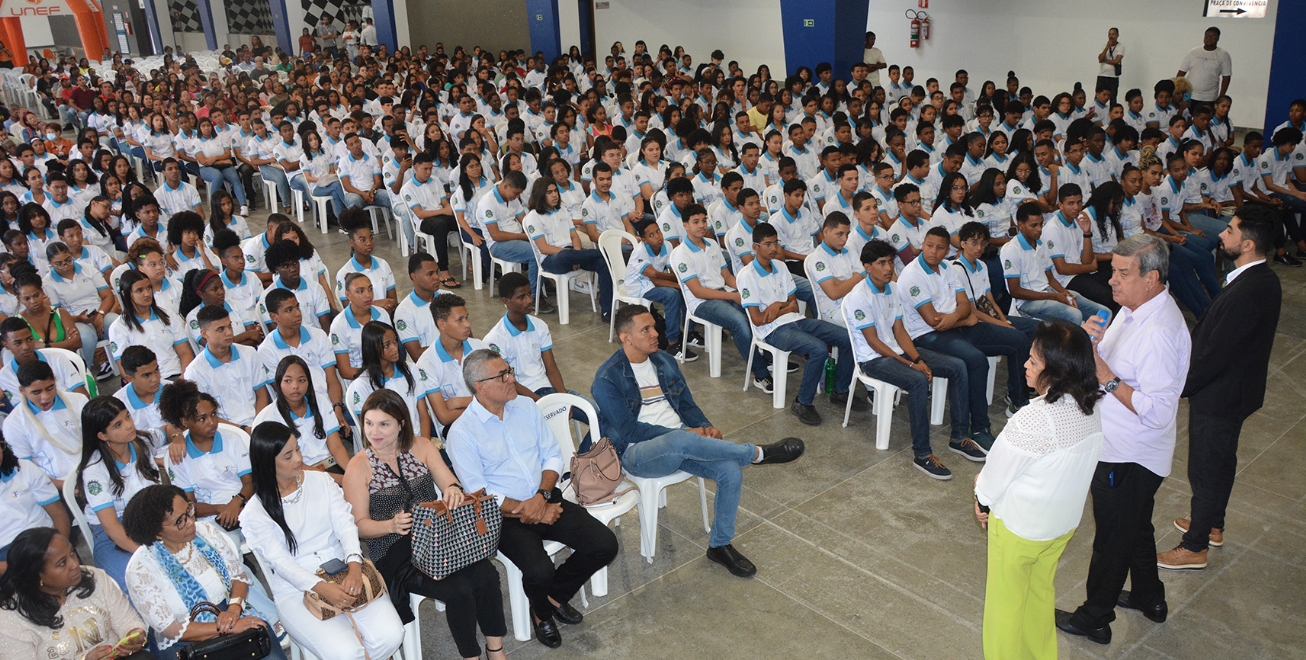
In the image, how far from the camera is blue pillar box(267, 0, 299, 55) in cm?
2094

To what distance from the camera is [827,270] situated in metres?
5.53

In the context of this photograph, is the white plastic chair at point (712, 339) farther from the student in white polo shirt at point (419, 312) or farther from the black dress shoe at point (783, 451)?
the black dress shoe at point (783, 451)

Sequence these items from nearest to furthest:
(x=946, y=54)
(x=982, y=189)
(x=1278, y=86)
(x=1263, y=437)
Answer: (x=1263, y=437) < (x=982, y=189) < (x=1278, y=86) < (x=946, y=54)

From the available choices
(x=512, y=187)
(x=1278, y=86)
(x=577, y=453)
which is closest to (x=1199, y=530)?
(x=577, y=453)

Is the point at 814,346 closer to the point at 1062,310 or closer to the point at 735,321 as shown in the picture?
the point at 735,321

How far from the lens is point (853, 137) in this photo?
10.2 meters

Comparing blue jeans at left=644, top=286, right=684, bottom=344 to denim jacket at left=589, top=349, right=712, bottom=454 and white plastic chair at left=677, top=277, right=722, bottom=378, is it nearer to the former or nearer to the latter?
white plastic chair at left=677, top=277, right=722, bottom=378

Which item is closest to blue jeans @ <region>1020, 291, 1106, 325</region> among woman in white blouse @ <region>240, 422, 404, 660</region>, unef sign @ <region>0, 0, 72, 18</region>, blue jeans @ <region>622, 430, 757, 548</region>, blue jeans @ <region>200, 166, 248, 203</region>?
blue jeans @ <region>622, 430, 757, 548</region>

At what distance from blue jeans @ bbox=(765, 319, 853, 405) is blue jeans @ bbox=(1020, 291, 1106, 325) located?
1.22m

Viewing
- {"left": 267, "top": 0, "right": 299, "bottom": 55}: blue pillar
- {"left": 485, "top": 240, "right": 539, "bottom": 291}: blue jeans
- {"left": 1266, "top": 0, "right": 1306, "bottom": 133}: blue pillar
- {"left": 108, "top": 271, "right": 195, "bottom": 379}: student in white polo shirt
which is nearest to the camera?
{"left": 108, "top": 271, "right": 195, "bottom": 379}: student in white polo shirt

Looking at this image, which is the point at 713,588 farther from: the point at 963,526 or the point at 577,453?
the point at 963,526

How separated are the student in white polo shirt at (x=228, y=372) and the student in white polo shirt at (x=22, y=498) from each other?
775mm

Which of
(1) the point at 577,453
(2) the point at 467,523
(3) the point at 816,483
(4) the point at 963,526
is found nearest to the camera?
(2) the point at 467,523

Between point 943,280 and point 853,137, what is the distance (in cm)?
545
